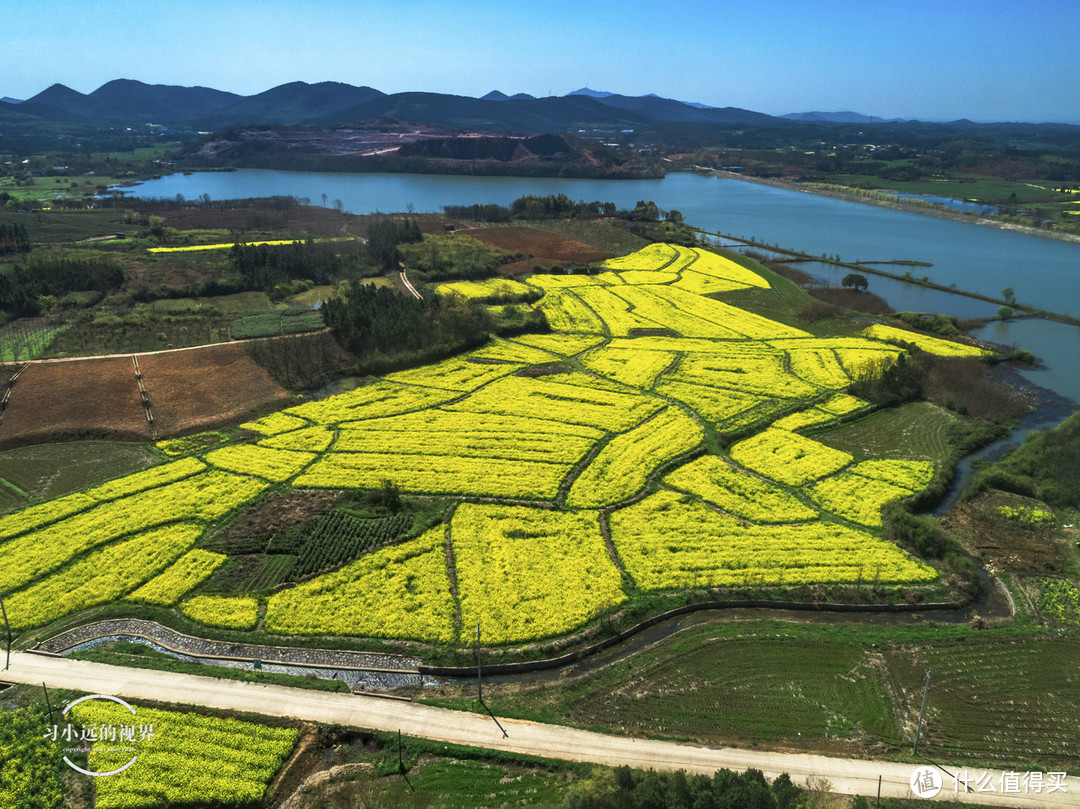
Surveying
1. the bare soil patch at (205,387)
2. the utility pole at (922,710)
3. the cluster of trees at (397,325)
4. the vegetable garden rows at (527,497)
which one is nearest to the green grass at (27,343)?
the bare soil patch at (205,387)

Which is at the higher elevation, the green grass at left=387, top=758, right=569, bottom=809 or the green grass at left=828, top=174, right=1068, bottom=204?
the green grass at left=828, top=174, right=1068, bottom=204

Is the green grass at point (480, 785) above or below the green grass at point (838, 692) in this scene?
below

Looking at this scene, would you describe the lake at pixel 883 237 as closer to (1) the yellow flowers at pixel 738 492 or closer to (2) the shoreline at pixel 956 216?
(2) the shoreline at pixel 956 216

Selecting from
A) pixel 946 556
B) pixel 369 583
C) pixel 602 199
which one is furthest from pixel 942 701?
pixel 602 199

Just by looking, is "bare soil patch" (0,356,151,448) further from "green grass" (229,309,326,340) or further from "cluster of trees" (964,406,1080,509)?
"cluster of trees" (964,406,1080,509)

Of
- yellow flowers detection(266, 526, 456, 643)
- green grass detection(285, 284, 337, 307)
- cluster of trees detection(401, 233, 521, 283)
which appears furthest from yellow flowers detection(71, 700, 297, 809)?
cluster of trees detection(401, 233, 521, 283)
